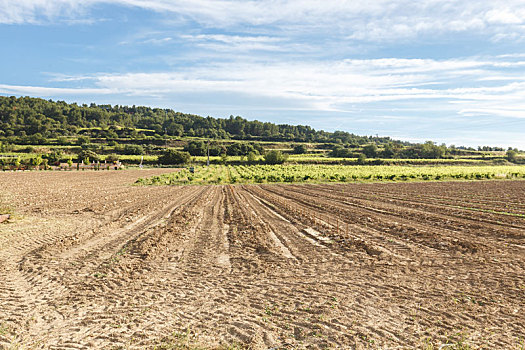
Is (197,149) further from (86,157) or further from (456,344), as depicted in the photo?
Result: (456,344)

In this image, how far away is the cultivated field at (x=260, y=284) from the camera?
20.5 feet

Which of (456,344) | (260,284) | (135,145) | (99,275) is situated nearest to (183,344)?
(260,284)

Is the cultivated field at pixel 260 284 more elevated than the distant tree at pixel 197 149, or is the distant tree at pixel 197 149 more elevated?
the distant tree at pixel 197 149

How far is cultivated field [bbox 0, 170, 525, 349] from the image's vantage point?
6.26m

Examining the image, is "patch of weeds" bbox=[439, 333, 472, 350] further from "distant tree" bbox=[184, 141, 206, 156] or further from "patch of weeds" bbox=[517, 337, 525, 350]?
"distant tree" bbox=[184, 141, 206, 156]

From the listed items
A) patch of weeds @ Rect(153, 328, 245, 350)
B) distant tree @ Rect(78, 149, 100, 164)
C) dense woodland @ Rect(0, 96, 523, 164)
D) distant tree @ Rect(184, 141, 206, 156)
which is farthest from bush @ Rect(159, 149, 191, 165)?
patch of weeds @ Rect(153, 328, 245, 350)

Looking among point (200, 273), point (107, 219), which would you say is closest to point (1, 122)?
point (107, 219)

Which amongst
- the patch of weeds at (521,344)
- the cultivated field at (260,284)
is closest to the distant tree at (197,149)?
the cultivated field at (260,284)

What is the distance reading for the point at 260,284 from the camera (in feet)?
28.9

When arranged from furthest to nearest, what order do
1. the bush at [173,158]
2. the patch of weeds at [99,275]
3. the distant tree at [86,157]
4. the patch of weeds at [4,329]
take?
1. the bush at [173,158]
2. the distant tree at [86,157]
3. the patch of weeds at [99,275]
4. the patch of weeds at [4,329]

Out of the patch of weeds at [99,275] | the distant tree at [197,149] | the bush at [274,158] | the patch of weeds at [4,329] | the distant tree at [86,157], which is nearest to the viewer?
the patch of weeds at [4,329]

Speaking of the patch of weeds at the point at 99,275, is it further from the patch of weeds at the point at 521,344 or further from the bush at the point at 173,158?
the bush at the point at 173,158

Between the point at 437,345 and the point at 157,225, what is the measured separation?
1318cm

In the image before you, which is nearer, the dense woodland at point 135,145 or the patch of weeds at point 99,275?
the patch of weeds at point 99,275
